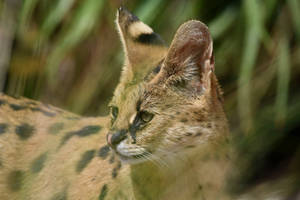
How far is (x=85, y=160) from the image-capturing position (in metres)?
1.83

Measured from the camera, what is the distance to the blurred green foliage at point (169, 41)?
2416mm

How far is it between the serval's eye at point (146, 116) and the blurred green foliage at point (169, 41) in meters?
0.83

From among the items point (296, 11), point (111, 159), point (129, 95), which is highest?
point (296, 11)

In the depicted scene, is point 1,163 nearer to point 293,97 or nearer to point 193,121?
point 193,121

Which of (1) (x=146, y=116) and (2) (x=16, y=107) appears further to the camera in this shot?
(2) (x=16, y=107)

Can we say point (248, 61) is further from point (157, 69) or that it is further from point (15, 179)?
point (15, 179)

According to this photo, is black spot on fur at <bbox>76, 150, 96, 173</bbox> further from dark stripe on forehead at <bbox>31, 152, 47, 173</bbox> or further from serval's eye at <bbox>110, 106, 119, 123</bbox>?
serval's eye at <bbox>110, 106, 119, 123</bbox>

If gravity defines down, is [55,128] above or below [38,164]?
above

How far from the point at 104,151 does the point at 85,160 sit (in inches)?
3.3

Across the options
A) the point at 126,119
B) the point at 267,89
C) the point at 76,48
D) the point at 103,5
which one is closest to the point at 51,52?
the point at 76,48

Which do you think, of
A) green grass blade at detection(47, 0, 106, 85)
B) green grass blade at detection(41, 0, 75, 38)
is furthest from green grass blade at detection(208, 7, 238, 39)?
green grass blade at detection(41, 0, 75, 38)

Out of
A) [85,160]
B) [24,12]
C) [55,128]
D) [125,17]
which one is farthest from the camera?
[24,12]

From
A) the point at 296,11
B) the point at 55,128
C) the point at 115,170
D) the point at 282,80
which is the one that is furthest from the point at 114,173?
the point at 296,11

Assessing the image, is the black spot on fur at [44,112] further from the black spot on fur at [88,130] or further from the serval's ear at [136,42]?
the serval's ear at [136,42]
